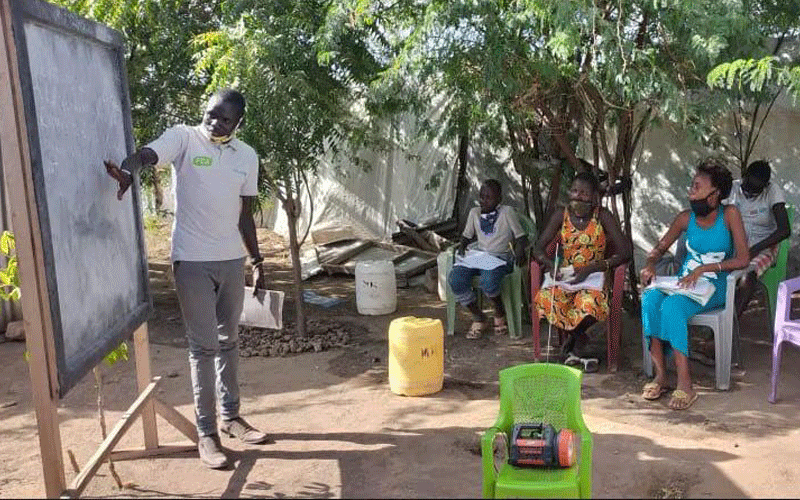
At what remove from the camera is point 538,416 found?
3.52 meters

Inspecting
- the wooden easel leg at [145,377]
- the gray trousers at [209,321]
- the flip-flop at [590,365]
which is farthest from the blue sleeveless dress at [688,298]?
the wooden easel leg at [145,377]

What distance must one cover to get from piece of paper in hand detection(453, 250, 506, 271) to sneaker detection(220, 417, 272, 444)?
249 cm

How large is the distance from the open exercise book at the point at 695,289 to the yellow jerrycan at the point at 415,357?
137cm

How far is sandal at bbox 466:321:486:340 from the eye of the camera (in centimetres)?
636

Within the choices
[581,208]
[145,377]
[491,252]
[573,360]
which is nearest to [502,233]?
[491,252]

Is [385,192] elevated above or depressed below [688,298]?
above

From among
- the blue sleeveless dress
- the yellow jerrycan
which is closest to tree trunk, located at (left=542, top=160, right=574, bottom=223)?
the blue sleeveless dress

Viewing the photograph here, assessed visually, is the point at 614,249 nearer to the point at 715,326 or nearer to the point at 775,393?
the point at 715,326

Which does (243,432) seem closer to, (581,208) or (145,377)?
(145,377)

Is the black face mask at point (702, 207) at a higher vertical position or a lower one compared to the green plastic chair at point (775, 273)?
higher

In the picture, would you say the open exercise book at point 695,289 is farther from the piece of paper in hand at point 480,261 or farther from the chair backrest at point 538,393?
the chair backrest at point 538,393

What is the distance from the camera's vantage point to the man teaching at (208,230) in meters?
3.79

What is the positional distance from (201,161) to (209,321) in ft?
2.46

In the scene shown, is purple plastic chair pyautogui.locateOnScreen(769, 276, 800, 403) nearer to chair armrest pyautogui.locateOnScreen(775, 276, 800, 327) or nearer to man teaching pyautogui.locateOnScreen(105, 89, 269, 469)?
chair armrest pyautogui.locateOnScreen(775, 276, 800, 327)
